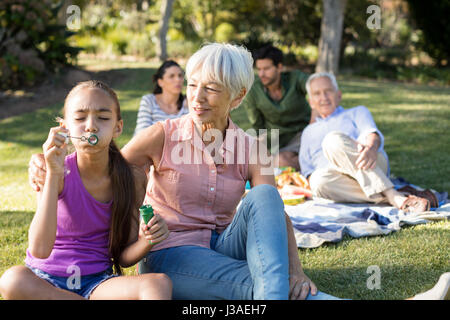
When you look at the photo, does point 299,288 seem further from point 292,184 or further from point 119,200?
point 292,184

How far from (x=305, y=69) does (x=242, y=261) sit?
14.7 meters

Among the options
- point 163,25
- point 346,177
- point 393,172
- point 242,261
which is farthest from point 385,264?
point 163,25

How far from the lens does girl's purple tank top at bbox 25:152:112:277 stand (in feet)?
7.77

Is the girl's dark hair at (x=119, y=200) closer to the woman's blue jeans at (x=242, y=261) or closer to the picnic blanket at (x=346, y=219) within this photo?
the woman's blue jeans at (x=242, y=261)

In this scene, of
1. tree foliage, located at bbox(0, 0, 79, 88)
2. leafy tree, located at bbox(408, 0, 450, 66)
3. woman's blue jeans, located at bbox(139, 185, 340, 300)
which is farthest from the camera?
leafy tree, located at bbox(408, 0, 450, 66)

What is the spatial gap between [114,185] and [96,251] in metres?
0.33

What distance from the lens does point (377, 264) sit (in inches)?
130

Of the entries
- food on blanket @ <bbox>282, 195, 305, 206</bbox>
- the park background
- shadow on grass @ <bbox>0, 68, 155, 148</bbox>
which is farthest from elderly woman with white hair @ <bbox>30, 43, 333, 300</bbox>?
shadow on grass @ <bbox>0, 68, 155, 148</bbox>

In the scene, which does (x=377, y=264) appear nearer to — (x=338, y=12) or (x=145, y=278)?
(x=145, y=278)

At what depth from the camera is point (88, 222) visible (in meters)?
2.45

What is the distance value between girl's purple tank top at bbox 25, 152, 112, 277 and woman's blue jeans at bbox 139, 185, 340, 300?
33cm

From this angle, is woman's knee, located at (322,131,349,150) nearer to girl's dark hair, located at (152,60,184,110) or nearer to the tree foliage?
girl's dark hair, located at (152,60,184,110)

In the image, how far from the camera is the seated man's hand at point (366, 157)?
4.53m

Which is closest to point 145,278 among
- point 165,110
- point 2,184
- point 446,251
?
point 446,251
